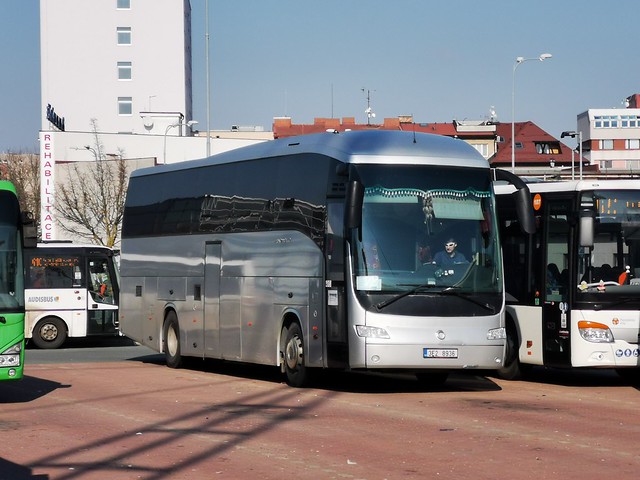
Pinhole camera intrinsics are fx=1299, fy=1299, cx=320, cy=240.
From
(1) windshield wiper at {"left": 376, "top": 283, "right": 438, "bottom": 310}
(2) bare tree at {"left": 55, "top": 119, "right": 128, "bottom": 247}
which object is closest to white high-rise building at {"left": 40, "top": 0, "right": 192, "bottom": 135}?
(2) bare tree at {"left": 55, "top": 119, "right": 128, "bottom": 247}

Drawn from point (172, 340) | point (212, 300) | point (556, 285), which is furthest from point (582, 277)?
point (172, 340)

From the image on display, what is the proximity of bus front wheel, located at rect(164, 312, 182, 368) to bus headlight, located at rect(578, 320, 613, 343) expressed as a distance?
8200 mm

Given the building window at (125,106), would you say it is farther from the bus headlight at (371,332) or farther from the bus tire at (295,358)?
the bus headlight at (371,332)

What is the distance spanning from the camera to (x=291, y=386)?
749 inches

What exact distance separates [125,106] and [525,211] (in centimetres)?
8428

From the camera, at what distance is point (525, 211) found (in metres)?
17.8

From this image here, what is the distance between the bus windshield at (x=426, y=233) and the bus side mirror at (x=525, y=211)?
38cm

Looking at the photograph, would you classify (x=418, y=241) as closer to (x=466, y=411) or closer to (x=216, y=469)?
(x=466, y=411)

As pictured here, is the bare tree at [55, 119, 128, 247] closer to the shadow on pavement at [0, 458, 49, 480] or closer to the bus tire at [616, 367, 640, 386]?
the bus tire at [616, 367, 640, 386]

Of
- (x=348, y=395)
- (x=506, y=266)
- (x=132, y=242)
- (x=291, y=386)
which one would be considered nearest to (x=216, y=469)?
(x=348, y=395)

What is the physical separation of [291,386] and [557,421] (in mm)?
5716

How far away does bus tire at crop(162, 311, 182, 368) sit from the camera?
23.7 m

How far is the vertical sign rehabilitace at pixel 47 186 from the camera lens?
6109cm

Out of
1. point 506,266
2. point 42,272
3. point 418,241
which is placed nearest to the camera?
point 418,241
